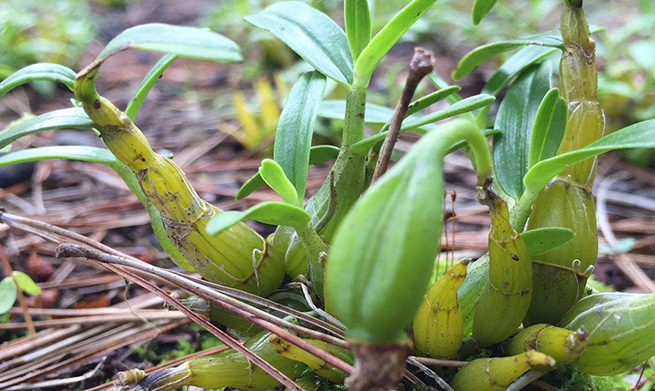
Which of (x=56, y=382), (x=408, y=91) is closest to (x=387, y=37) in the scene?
(x=408, y=91)

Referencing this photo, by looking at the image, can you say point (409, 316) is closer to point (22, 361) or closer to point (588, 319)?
point (588, 319)

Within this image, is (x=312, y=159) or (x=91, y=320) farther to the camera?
(x=91, y=320)

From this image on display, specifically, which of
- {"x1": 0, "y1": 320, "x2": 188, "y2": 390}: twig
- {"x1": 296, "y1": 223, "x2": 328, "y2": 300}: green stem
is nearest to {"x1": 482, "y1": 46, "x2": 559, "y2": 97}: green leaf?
{"x1": 296, "y1": 223, "x2": 328, "y2": 300}: green stem

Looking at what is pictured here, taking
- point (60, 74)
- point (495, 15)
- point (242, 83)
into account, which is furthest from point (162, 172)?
point (495, 15)

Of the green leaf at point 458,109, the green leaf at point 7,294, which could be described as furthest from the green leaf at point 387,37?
the green leaf at point 7,294

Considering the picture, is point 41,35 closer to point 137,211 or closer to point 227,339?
point 137,211

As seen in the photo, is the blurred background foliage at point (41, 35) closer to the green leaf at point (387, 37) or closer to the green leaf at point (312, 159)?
the green leaf at point (312, 159)

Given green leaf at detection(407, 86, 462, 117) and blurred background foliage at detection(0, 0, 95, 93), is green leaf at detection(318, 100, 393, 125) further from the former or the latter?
blurred background foliage at detection(0, 0, 95, 93)
